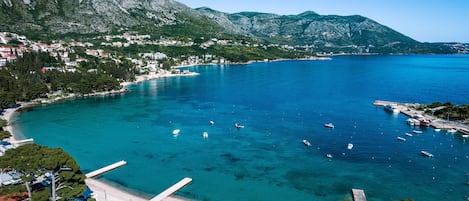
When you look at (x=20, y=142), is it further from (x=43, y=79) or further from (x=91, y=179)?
(x=43, y=79)

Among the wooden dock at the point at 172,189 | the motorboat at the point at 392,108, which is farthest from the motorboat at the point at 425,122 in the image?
the wooden dock at the point at 172,189

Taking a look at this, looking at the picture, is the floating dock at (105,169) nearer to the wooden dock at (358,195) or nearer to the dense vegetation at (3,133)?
the dense vegetation at (3,133)

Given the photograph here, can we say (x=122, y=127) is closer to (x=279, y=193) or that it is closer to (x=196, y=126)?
(x=196, y=126)


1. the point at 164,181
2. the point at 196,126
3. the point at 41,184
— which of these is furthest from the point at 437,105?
the point at 41,184

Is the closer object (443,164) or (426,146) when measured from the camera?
(443,164)

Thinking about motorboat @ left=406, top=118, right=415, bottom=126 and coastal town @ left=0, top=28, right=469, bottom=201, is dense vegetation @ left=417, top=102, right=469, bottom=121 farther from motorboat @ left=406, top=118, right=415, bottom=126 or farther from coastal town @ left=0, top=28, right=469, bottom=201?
motorboat @ left=406, top=118, right=415, bottom=126

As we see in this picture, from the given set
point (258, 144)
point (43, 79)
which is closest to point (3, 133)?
point (258, 144)

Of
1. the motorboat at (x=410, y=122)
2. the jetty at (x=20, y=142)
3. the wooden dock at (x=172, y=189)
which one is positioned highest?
the motorboat at (x=410, y=122)
